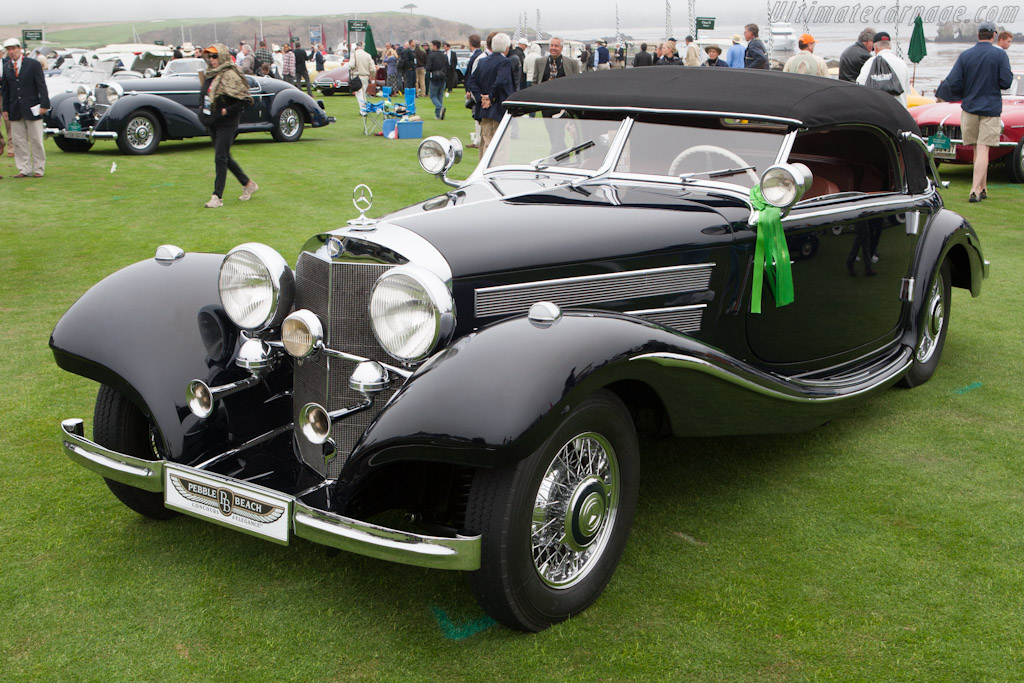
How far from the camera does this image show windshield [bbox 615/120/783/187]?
402 cm

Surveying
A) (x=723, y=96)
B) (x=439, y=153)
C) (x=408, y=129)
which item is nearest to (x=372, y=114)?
(x=408, y=129)

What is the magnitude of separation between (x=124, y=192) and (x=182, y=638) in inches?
390

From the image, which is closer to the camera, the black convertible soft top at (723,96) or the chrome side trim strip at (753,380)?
the chrome side trim strip at (753,380)

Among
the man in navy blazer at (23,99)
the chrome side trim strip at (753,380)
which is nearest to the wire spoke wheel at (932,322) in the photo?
the chrome side trim strip at (753,380)

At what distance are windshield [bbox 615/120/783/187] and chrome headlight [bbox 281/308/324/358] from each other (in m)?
1.75

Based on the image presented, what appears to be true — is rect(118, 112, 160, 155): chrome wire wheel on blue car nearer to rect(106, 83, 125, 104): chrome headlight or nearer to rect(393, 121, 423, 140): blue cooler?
rect(106, 83, 125, 104): chrome headlight

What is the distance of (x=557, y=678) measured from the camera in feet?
8.73

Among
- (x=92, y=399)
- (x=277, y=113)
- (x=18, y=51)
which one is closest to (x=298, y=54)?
(x=277, y=113)

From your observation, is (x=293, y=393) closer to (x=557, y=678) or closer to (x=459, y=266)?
(x=459, y=266)

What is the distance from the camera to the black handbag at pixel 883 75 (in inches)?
416

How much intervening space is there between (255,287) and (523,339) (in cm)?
110

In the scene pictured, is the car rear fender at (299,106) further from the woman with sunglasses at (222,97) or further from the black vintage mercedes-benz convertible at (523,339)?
the black vintage mercedes-benz convertible at (523,339)

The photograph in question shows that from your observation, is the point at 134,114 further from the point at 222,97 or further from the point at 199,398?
the point at 199,398

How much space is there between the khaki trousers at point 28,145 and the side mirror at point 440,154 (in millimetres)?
9413
